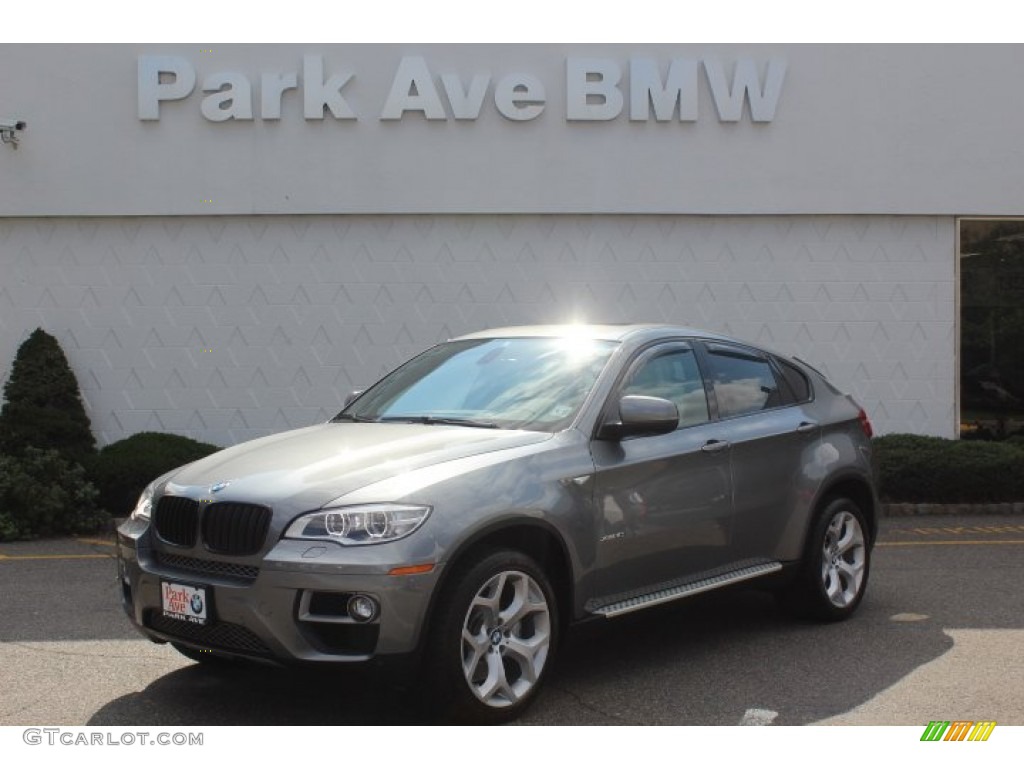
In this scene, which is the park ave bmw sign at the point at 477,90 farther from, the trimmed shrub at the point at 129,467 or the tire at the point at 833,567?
the tire at the point at 833,567

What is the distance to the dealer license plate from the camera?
4.68 meters

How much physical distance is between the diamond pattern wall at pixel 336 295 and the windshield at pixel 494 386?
6.37 metres

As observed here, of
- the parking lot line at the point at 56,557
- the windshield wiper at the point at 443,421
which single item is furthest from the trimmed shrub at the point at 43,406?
the windshield wiper at the point at 443,421

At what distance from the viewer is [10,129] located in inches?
490

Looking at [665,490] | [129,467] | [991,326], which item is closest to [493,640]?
[665,490]

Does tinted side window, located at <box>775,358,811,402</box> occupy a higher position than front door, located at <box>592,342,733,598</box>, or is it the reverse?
tinted side window, located at <box>775,358,811,402</box>

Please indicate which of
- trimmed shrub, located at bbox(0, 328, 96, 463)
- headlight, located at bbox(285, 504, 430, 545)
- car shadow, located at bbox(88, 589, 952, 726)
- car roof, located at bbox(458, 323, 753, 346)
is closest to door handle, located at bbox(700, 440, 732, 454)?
car roof, located at bbox(458, 323, 753, 346)

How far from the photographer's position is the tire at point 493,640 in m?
4.57

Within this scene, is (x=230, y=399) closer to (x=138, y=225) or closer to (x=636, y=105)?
(x=138, y=225)

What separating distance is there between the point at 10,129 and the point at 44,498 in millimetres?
4291

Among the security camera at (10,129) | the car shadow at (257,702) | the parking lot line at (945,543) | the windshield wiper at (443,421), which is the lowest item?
the parking lot line at (945,543)

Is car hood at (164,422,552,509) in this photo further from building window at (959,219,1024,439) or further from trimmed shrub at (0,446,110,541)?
building window at (959,219,1024,439)

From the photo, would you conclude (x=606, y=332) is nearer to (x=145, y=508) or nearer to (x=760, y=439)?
(x=760, y=439)

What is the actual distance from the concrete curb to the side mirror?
22.5 feet
